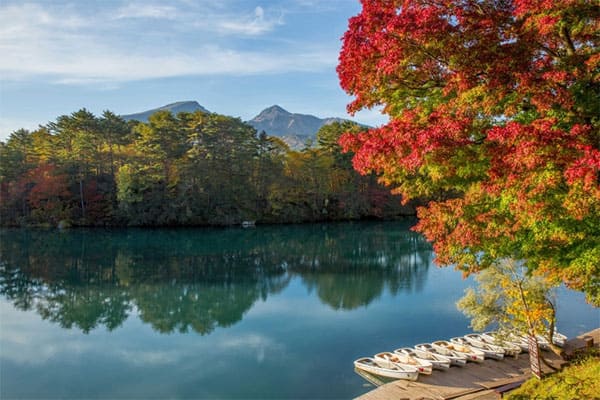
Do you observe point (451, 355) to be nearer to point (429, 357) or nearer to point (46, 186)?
point (429, 357)

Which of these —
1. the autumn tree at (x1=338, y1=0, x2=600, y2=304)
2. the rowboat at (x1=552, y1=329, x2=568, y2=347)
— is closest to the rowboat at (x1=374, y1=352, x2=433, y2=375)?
the rowboat at (x1=552, y1=329, x2=568, y2=347)

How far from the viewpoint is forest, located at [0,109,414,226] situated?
41.2m

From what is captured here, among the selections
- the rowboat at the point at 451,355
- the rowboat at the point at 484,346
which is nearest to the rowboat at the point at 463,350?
the rowboat at the point at 451,355

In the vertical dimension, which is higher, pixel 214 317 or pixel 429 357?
pixel 429 357

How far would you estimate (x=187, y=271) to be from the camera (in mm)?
23484

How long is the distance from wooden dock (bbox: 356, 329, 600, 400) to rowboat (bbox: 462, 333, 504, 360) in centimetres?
15

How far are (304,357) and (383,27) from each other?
28.1 feet

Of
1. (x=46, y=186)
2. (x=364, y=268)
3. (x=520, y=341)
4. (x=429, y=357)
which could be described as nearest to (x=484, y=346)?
(x=520, y=341)

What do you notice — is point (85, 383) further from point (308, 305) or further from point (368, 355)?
point (308, 305)

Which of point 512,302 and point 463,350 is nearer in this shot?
point 512,302

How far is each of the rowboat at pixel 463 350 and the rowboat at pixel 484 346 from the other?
192 millimetres

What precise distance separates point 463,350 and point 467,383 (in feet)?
5.05

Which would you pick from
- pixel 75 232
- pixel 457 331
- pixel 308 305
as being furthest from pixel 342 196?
pixel 457 331

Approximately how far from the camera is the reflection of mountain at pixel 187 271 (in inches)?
661
